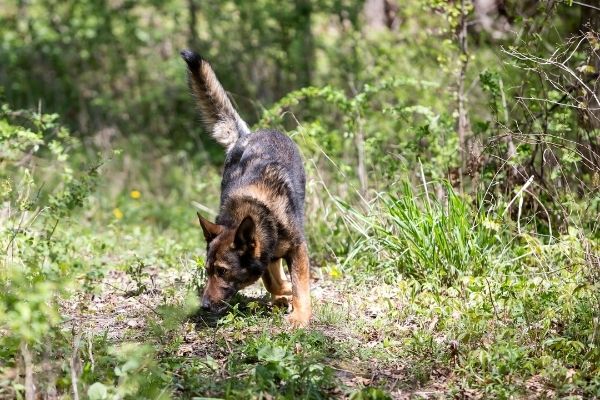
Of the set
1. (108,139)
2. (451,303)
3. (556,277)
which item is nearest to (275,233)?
(451,303)

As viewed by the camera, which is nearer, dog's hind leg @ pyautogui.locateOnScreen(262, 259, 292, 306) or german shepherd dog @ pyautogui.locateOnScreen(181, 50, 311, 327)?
german shepherd dog @ pyautogui.locateOnScreen(181, 50, 311, 327)

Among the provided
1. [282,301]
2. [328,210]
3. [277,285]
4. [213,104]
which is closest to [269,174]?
[277,285]

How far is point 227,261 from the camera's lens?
6.64 metres

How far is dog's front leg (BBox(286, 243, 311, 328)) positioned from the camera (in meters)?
6.60

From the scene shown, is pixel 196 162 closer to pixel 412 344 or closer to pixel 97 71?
pixel 97 71

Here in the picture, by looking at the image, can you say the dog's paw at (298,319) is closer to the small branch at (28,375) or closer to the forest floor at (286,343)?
the forest floor at (286,343)

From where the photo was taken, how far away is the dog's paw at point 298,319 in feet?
21.2

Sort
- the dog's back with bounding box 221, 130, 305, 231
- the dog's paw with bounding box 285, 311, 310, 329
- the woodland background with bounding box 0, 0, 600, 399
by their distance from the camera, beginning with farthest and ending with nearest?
the dog's back with bounding box 221, 130, 305, 231 < the dog's paw with bounding box 285, 311, 310, 329 < the woodland background with bounding box 0, 0, 600, 399

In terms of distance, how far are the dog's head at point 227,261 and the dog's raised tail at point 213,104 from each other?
1.98 metres

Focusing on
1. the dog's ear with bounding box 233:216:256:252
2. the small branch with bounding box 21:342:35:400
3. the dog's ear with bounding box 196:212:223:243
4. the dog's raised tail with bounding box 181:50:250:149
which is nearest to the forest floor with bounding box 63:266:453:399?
the dog's ear with bounding box 233:216:256:252

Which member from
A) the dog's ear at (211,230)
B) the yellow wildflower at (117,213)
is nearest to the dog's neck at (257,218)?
the dog's ear at (211,230)

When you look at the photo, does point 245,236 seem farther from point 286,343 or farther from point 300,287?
point 286,343

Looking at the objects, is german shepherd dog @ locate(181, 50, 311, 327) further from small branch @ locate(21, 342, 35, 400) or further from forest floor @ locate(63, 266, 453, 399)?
small branch @ locate(21, 342, 35, 400)

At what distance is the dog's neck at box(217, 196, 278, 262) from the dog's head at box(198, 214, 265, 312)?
0.08 m
